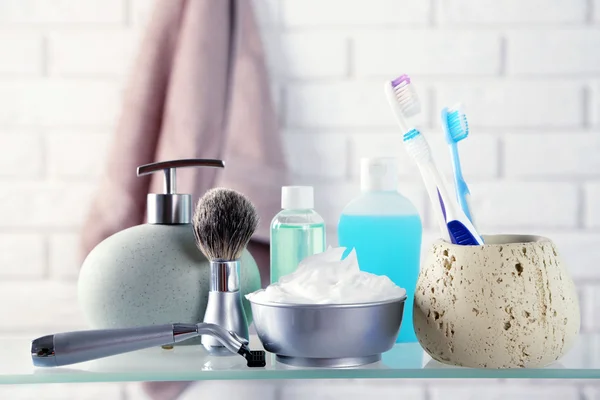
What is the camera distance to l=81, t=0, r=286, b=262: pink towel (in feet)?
2.35

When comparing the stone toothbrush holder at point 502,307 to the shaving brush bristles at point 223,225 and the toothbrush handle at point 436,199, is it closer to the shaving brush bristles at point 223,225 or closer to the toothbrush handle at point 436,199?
the toothbrush handle at point 436,199

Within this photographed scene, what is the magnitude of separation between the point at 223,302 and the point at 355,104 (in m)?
0.36

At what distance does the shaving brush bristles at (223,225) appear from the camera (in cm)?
50

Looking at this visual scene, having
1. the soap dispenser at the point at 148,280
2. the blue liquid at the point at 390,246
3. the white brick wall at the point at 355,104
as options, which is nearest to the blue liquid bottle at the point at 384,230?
the blue liquid at the point at 390,246

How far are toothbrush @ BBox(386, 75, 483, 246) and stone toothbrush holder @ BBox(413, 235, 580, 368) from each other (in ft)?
0.07

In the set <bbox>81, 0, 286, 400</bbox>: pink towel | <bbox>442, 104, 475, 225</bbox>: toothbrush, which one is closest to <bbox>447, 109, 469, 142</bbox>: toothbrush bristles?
<bbox>442, 104, 475, 225</bbox>: toothbrush

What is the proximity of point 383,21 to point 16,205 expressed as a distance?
479 millimetres

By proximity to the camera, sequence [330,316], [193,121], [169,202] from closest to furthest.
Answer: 1. [330,316]
2. [169,202]
3. [193,121]

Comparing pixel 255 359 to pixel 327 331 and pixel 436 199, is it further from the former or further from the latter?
pixel 436 199

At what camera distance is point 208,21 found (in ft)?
2.38

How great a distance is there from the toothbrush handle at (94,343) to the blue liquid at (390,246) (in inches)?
7.1

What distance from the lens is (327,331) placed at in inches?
17.4

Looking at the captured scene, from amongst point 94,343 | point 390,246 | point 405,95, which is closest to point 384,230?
point 390,246

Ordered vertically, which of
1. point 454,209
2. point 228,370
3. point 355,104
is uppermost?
point 355,104
